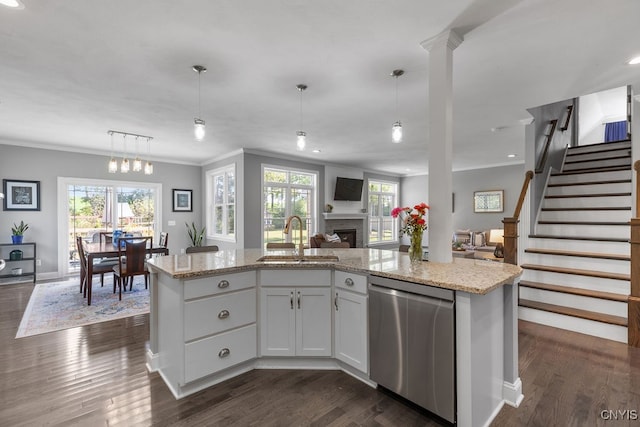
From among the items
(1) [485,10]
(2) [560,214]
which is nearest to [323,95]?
(1) [485,10]

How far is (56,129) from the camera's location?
475 cm

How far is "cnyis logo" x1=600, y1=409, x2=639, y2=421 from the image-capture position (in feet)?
6.22

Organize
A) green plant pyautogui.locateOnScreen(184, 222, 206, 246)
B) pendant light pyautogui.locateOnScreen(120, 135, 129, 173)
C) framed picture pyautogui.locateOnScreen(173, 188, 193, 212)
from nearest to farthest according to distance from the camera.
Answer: pendant light pyautogui.locateOnScreen(120, 135, 129, 173)
framed picture pyautogui.locateOnScreen(173, 188, 193, 212)
green plant pyautogui.locateOnScreen(184, 222, 206, 246)

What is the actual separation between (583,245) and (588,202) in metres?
1.05

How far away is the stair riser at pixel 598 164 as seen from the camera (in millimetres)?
5020

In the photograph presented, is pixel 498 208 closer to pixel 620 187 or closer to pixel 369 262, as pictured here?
pixel 620 187

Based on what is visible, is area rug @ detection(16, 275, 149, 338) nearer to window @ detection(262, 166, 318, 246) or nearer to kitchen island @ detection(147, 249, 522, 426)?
kitchen island @ detection(147, 249, 522, 426)

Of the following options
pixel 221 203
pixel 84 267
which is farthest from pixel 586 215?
pixel 84 267

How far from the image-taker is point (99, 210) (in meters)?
6.38

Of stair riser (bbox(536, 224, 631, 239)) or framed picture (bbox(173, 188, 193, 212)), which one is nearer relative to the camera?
stair riser (bbox(536, 224, 631, 239))

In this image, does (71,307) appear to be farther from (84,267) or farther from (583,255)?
(583,255)

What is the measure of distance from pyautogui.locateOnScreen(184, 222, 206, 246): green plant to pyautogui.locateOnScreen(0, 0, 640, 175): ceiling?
3238 millimetres

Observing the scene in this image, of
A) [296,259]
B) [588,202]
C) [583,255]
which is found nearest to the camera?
[296,259]

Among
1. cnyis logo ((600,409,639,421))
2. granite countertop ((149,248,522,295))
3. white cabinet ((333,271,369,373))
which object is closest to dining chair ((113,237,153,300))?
granite countertop ((149,248,522,295))
